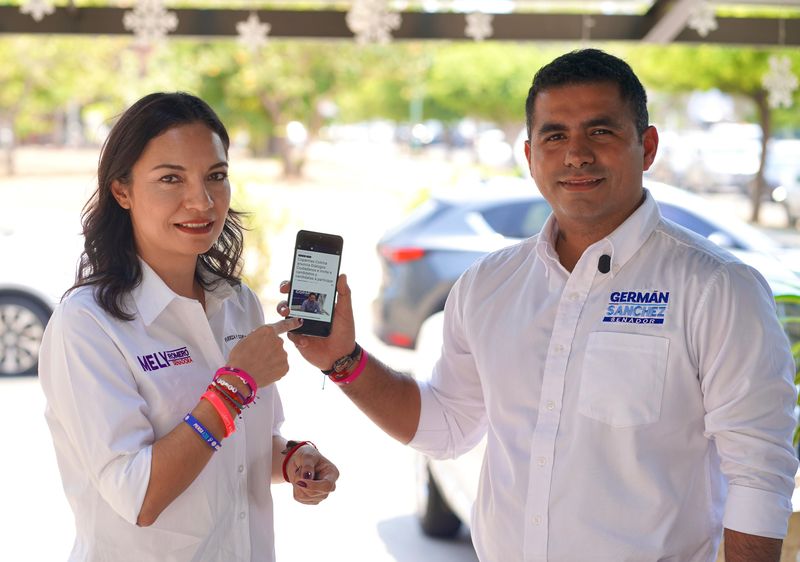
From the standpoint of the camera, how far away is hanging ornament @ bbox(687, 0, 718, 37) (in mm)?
6195

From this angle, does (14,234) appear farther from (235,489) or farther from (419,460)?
(235,489)

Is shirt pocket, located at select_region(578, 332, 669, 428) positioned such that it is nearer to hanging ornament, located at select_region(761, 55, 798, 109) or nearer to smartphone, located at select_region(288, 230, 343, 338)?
smartphone, located at select_region(288, 230, 343, 338)

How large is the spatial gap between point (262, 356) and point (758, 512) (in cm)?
111

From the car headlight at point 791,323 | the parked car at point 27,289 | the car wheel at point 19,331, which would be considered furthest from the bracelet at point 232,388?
the car wheel at point 19,331

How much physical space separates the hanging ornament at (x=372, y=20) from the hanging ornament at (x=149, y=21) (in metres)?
1.17

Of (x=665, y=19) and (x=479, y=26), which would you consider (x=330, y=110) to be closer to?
(x=479, y=26)

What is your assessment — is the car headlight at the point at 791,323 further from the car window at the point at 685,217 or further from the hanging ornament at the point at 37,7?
the hanging ornament at the point at 37,7

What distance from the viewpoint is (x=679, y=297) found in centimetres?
221

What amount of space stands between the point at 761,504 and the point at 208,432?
1173 millimetres

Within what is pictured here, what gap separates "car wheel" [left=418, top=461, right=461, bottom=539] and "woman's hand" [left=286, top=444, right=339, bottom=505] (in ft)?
10.3

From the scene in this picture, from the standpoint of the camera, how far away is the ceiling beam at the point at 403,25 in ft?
21.3

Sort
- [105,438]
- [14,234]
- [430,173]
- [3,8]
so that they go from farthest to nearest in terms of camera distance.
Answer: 1. [430,173]
2. [14,234]
3. [3,8]
4. [105,438]

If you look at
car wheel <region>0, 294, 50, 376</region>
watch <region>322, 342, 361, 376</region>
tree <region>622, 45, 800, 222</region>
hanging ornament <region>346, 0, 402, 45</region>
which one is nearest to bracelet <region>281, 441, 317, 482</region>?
watch <region>322, 342, 361, 376</region>

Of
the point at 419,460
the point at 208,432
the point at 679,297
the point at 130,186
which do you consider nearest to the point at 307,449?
the point at 208,432
